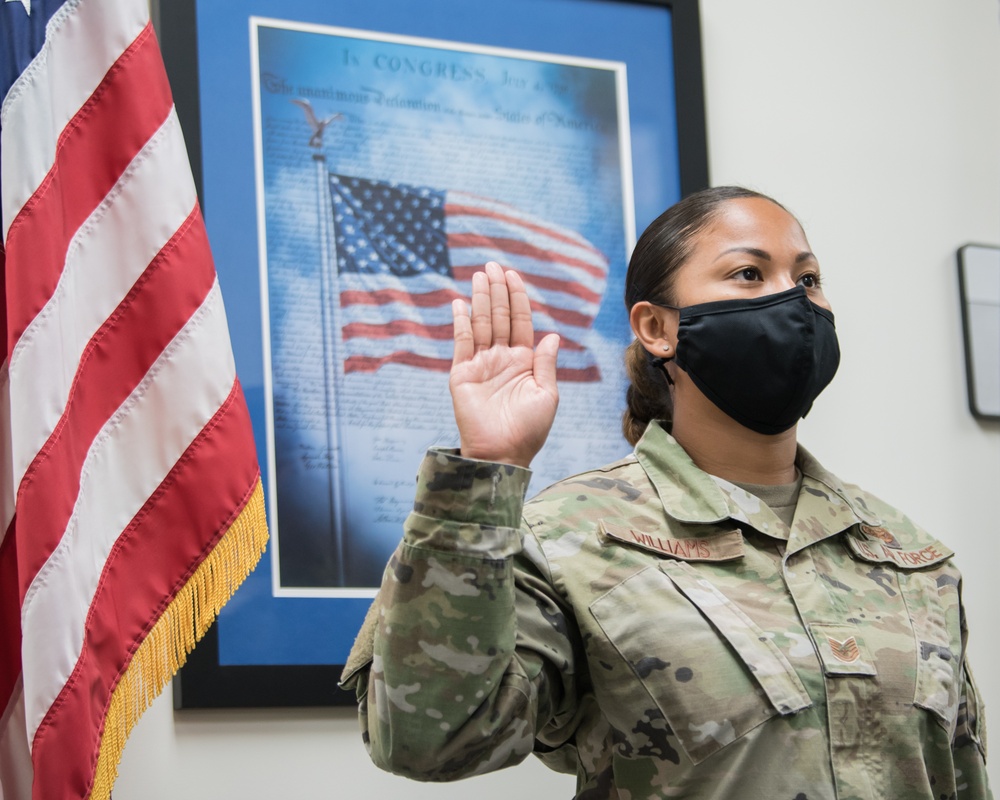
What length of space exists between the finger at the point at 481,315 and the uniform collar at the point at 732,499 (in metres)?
0.33

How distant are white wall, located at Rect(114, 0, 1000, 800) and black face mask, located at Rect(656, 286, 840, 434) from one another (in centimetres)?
79

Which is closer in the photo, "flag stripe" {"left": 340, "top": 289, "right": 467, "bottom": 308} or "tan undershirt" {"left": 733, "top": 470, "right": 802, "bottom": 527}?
"tan undershirt" {"left": 733, "top": 470, "right": 802, "bottom": 527}

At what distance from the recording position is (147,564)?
1.59 m

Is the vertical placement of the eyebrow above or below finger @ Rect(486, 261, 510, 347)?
above

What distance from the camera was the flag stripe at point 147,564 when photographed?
1.45 metres

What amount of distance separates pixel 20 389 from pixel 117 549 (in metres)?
0.23

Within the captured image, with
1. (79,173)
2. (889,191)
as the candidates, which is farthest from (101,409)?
(889,191)

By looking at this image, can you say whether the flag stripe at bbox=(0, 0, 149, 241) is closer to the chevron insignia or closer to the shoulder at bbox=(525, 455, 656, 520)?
the shoulder at bbox=(525, 455, 656, 520)

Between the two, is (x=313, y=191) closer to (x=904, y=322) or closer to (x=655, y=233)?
(x=655, y=233)

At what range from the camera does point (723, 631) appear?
1.26 m

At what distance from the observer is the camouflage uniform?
3.62 feet

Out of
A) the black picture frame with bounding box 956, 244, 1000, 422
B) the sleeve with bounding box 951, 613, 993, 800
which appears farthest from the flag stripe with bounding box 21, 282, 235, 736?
the black picture frame with bounding box 956, 244, 1000, 422

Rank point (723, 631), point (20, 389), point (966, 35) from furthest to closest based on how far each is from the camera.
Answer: point (966, 35) < point (20, 389) < point (723, 631)

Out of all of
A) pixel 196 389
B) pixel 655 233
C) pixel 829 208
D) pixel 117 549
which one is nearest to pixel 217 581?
pixel 117 549
